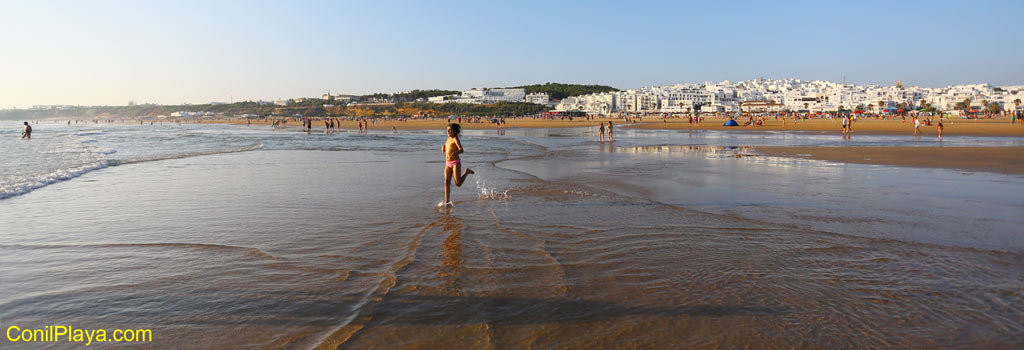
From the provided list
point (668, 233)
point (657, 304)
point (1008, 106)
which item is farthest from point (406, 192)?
point (1008, 106)

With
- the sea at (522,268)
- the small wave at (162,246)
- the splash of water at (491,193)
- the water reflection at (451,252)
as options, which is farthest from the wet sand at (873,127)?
the small wave at (162,246)

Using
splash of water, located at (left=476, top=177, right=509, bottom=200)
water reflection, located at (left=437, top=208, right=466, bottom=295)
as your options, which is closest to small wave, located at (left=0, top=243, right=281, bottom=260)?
water reflection, located at (left=437, top=208, right=466, bottom=295)

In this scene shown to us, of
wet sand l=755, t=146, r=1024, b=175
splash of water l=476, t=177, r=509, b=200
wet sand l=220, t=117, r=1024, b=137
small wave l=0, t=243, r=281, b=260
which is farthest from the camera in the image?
wet sand l=220, t=117, r=1024, b=137

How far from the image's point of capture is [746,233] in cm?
640

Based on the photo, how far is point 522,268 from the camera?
4859mm

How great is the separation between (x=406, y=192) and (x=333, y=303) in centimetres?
621

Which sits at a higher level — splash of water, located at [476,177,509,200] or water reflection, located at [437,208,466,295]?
splash of water, located at [476,177,509,200]

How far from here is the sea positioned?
11.4ft

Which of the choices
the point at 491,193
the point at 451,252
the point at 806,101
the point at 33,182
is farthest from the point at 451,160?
the point at 806,101

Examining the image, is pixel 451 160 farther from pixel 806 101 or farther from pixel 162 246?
pixel 806 101

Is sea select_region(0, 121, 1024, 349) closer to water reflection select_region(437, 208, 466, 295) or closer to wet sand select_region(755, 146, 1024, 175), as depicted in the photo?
water reflection select_region(437, 208, 466, 295)

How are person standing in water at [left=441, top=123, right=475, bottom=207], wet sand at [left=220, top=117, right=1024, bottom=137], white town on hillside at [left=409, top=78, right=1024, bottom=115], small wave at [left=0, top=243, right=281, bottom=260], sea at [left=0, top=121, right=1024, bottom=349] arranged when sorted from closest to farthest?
sea at [left=0, top=121, right=1024, bottom=349] → small wave at [left=0, top=243, right=281, bottom=260] → person standing in water at [left=441, top=123, right=475, bottom=207] → wet sand at [left=220, top=117, right=1024, bottom=137] → white town on hillside at [left=409, top=78, right=1024, bottom=115]

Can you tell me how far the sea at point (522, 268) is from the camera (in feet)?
11.4

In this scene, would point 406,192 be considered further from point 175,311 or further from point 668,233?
point 175,311
